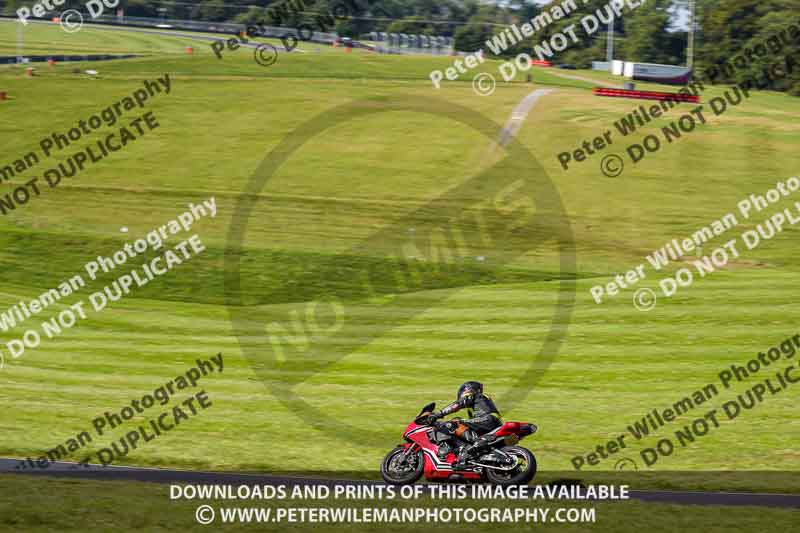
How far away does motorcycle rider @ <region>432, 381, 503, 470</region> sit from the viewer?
15.3 m

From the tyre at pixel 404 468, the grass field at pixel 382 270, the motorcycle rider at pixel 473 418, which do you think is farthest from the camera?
the grass field at pixel 382 270

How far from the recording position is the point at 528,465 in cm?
1564

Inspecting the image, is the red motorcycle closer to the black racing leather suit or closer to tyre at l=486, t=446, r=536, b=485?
tyre at l=486, t=446, r=536, b=485

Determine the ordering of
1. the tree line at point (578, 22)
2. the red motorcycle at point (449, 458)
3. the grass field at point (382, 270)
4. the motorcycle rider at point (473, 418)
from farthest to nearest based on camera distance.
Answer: the tree line at point (578, 22), the grass field at point (382, 270), the red motorcycle at point (449, 458), the motorcycle rider at point (473, 418)

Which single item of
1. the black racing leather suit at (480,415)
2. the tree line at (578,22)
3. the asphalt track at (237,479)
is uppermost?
the tree line at (578,22)

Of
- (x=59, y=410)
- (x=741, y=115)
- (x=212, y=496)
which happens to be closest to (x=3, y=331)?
(x=59, y=410)

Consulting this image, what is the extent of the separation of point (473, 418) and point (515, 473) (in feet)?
3.84

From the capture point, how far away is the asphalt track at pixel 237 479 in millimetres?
16141

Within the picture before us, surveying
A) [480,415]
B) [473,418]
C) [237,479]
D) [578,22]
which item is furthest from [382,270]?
[578,22]

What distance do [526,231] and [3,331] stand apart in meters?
22.0

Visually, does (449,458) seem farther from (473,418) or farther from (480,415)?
(480,415)

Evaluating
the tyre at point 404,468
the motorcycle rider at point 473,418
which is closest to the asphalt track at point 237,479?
the tyre at point 404,468

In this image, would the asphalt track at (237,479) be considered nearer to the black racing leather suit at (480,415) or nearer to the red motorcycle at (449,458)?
the red motorcycle at (449,458)

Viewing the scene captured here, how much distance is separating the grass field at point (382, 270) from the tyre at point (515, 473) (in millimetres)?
2734
